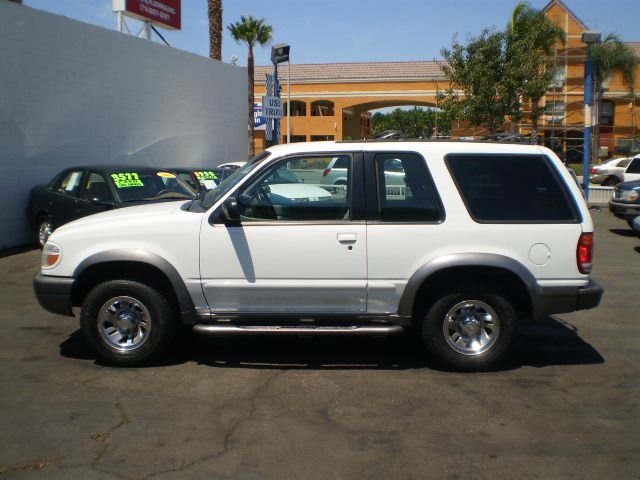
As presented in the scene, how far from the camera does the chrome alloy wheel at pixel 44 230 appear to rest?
39.0ft

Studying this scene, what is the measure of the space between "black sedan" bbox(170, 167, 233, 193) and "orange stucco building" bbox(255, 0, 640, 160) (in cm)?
2406

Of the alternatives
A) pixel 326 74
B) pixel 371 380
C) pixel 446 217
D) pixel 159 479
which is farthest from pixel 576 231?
pixel 326 74

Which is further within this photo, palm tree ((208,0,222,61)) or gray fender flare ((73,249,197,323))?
palm tree ((208,0,222,61))

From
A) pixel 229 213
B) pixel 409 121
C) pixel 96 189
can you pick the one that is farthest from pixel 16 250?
pixel 409 121

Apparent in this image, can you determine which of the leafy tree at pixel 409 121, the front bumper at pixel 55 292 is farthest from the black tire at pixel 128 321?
the leafy tree at pixel 409 121

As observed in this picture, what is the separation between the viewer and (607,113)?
1811 inches

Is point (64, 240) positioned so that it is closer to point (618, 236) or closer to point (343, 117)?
point (618, 236)

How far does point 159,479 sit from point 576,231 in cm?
367

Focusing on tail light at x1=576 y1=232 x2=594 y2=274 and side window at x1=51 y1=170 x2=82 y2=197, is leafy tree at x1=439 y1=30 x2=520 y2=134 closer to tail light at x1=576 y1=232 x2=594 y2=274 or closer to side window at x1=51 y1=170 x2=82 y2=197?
side window at x1=51 y1=170 x2=82 y2=197

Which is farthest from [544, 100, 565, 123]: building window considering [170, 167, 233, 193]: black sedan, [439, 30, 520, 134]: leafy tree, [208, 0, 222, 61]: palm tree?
[170, 167, 233, 193]: black sedan

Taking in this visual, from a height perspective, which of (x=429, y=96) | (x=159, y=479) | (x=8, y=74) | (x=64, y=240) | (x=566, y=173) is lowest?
(x=159, y=479)

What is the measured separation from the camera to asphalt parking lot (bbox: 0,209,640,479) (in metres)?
4.07

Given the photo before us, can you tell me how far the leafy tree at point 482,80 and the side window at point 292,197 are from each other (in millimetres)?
21157

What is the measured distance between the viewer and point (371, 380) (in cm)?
555
